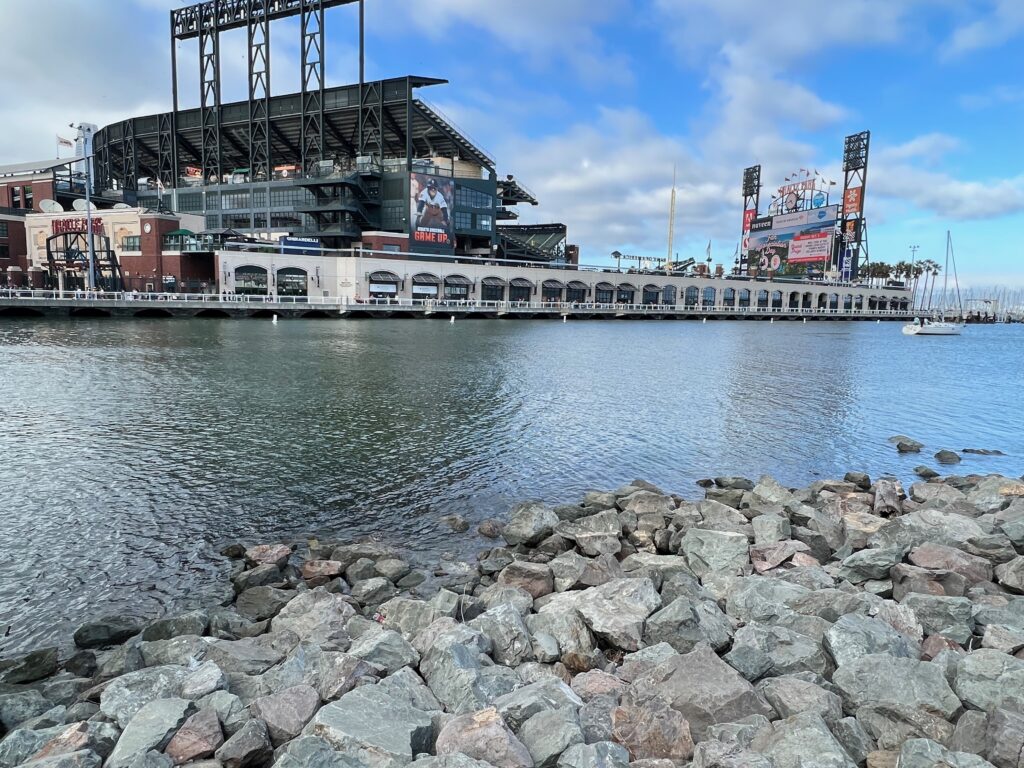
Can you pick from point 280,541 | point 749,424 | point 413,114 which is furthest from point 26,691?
point 413,114

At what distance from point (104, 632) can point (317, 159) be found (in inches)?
4395

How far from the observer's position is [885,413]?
1060 inches

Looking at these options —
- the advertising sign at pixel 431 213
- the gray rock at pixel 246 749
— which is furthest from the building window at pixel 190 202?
the gray rock at pixel 246 749

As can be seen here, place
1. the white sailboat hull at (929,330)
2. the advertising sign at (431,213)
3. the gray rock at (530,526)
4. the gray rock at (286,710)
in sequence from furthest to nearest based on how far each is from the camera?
the advertising sign at (431,213) → the white sailboat hull at (929,330) → the gray rock at (530,526) → the gray rock at (286,710)

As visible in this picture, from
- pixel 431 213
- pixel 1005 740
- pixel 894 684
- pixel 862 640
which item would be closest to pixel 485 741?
pixel 894 684

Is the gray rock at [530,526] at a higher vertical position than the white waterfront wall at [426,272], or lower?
lower

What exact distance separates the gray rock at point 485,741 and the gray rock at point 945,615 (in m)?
5.24

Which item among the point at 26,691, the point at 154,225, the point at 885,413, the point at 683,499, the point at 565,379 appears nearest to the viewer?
the point at 26,691

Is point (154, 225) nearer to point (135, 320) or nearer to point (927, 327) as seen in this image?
point (135, 320)

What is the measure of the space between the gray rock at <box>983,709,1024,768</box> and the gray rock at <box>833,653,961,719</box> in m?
0.54

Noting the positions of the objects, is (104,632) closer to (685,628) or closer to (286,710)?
(286,710)

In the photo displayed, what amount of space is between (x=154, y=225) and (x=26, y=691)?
92581mm

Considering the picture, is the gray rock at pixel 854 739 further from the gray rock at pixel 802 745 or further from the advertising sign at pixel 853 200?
the advertising sign at pixel 853 200

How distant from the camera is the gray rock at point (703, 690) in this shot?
5.58m
